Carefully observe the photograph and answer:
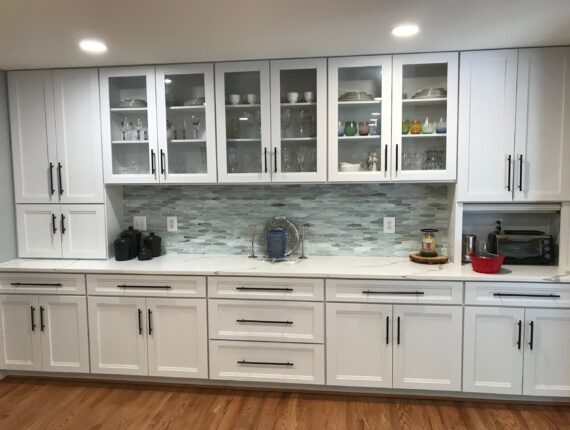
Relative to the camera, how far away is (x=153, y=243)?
3018 mm

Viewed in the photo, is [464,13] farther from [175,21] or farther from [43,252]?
[43,252]

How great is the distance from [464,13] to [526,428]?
2.26m

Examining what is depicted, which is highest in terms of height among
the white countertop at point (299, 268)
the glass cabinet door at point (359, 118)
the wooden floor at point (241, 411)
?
the glass cabinet door at point (359, 118)

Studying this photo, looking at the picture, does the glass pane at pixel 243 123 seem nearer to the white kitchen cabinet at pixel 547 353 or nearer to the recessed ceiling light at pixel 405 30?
the recessed ceiling light at pixel 405 30

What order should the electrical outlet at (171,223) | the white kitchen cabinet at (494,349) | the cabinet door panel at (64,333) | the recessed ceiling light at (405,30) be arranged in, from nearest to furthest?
1. the recessed ceiling light at (405,30)
2. the white kitchen cabinet at (494,349)
3. the cabinet door panel at (64,333)
4. the electrical outlet at (171,223)

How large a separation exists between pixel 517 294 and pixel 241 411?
1808mm

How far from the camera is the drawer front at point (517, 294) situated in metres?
2.36

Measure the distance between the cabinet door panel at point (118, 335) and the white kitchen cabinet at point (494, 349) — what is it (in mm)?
2087

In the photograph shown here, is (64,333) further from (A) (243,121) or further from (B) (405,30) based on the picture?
(B) (405,30)

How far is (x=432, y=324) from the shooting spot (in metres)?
2.47

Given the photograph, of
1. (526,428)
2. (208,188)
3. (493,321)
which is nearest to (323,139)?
(208,188)

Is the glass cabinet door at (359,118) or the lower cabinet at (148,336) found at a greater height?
the glass cabinet door at (359,118)

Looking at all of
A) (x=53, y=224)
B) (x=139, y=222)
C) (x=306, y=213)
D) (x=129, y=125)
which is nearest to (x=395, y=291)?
(x=306, y=213)

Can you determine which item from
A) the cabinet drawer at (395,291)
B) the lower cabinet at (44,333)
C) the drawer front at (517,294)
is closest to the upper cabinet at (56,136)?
the lower cabinet at (44,333)
